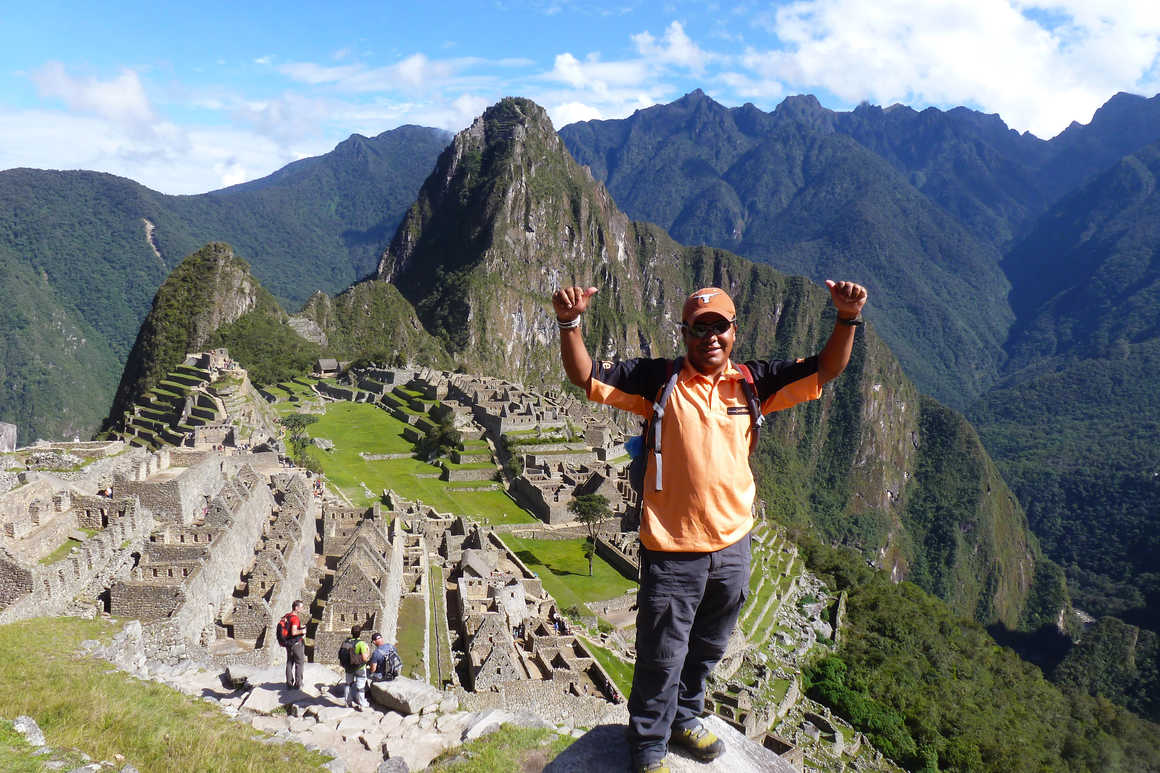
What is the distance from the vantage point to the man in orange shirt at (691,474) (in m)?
5.05

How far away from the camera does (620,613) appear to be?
29594mm

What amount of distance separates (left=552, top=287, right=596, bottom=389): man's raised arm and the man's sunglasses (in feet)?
2.66

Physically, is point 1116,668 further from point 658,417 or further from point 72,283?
point 72,283

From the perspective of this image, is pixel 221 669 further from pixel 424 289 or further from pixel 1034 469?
pixel 1034 469

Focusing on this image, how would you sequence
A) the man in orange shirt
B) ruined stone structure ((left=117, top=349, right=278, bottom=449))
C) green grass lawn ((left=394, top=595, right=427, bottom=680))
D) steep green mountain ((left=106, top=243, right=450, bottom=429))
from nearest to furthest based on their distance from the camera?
the man in orange shirt → green grass lawn ((left=394, top=595, right=427, bottom=680)) → ruined stone structure ((left=117, top=349, right=278, bottom=449)) → steep green mountain ((left=106, top=243, right=450, bottom=429))

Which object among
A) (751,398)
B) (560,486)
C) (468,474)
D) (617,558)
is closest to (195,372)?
(468,474)

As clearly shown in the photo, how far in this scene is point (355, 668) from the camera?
35.2ft

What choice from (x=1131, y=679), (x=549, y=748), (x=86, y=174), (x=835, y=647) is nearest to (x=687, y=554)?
(x=549, y=748)

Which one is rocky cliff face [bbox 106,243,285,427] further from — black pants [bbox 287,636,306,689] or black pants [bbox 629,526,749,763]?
black pants [bbox 629,526,749,763]

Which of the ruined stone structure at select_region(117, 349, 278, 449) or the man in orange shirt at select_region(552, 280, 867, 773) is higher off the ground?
the man in orange shirt at select_region(552, 280, 867, 773)

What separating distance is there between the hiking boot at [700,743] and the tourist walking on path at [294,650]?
25.6ft

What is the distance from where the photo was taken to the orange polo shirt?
199 inches

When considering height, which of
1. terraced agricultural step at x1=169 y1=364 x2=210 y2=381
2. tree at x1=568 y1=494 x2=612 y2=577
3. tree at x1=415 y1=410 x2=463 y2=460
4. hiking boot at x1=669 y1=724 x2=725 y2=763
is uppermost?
hiking boot at x1=669 y1=724 x2=725 y2=763

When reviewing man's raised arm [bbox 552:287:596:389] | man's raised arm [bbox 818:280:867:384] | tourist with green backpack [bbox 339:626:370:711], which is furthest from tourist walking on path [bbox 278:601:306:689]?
man's raised arm [bbox 818:280:867:384]
